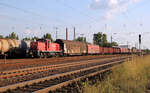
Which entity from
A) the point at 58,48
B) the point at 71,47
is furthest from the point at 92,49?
the point at 58,48

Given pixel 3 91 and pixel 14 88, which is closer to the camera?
pixel 3 91

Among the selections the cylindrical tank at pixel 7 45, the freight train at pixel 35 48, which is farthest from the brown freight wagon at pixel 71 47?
the cylindrical tank at pixel 7 45

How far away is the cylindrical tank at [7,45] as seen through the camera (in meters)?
22.4

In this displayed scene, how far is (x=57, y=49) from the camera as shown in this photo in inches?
1183

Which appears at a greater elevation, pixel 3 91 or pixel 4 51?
pixel 4 51

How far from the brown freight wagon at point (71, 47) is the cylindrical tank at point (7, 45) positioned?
30.2 ft

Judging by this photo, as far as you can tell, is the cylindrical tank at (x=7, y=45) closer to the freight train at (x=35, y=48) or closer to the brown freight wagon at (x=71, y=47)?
the freight train at (x=35, y=48)

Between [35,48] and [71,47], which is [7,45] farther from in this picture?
[71,47]

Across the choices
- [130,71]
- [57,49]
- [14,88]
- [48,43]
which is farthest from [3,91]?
[57,49]

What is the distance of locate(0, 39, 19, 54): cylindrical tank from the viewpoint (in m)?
22.4

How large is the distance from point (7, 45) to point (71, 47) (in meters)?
14.5

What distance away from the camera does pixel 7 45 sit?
76.2ft

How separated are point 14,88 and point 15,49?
1874cm

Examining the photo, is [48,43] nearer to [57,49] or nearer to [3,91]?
[57,49]
